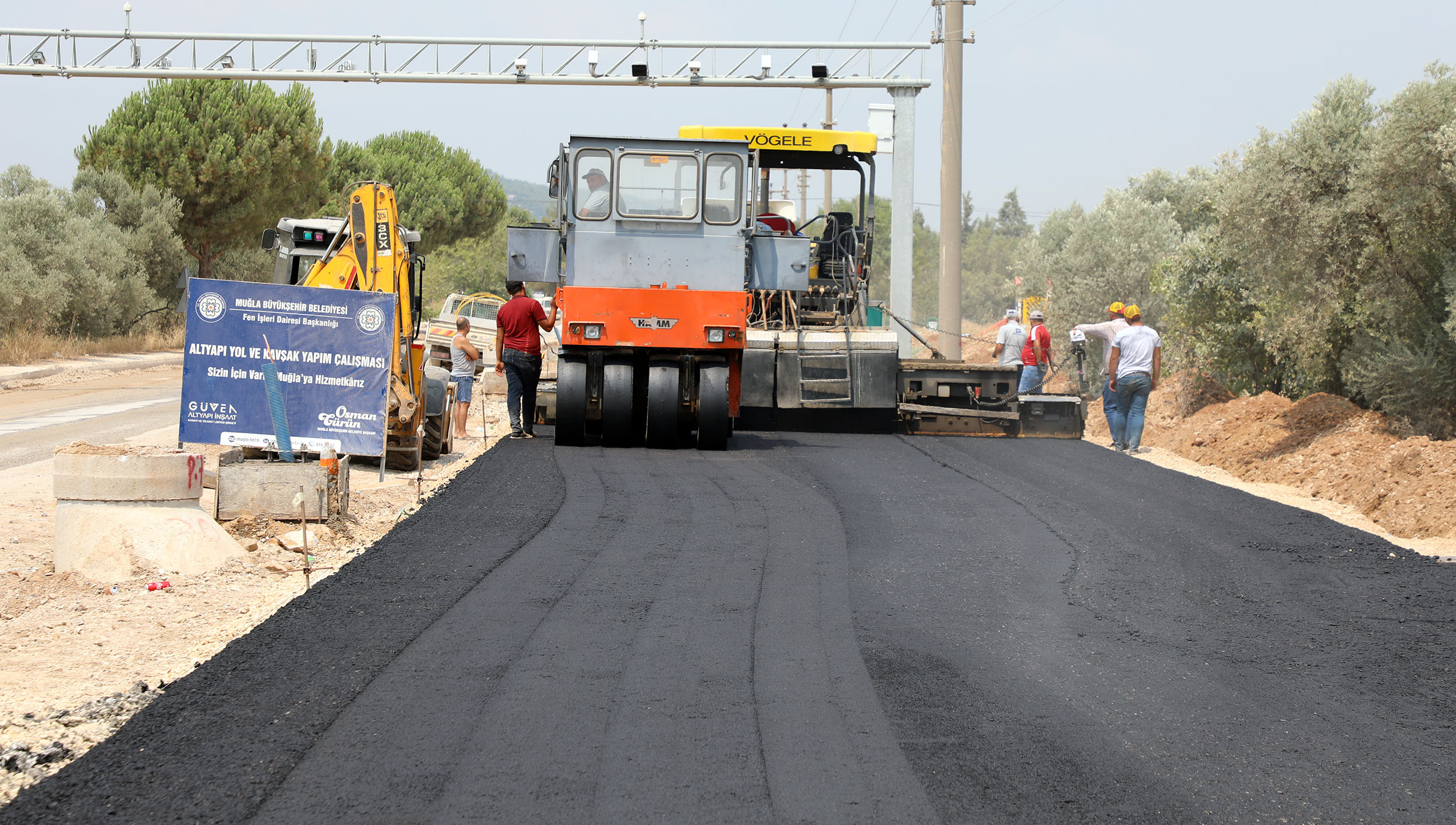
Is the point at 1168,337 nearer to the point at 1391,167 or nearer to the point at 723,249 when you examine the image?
the point at 1391,167

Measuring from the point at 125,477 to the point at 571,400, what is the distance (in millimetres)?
5717

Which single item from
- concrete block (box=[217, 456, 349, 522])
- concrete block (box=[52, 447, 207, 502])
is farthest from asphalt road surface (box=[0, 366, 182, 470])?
concrete block (box=[52, 447, 207, 502])

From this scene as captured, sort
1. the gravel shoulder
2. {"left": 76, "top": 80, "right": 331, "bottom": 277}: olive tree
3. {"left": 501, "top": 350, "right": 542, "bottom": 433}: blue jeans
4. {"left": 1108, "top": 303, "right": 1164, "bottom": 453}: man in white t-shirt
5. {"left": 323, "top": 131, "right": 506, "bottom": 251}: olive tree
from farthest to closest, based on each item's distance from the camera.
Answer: {"left": 323, "top": 131, "right": 506, "bottom": 251}: olive tree → {"left": 76, "top": 80, "right": 331, "bottom": 277}: olive tree → {"left": 1108, "top": 303, "right": 1164, "bottom": 453}: man in white t-shirt → {"left": 501, "top": 350, "right": 542, "bottom": 433}: blue jeans → the gravel shoulder

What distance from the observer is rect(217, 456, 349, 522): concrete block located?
8.77 meters

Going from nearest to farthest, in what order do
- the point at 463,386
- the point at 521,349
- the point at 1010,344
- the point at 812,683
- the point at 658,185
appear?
the point at 812,683 → the point at 658,185 → the point at 521,349 → the point at 463,386 → the point at 1010,344

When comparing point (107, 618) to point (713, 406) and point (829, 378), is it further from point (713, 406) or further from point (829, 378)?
point (829, 378)

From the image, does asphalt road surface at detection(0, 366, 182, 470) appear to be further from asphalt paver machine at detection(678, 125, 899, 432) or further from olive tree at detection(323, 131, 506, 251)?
olive tree at detection(323, 131, 506, 251)

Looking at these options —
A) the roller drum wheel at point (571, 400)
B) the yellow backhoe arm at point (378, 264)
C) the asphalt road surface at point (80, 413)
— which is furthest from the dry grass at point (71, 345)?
the roller drum wheel at point (571, 400)

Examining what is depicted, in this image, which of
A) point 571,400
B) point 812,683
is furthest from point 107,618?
point 571,400

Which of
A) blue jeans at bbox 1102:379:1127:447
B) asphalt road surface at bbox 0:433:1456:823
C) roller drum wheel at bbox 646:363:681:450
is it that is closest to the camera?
asphalt road surface at bbox 0:433:1456:823

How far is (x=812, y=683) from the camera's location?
507cm

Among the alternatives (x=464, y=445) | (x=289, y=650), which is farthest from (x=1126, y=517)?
(x=464, y=445)

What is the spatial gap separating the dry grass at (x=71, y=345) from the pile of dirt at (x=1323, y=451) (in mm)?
19480

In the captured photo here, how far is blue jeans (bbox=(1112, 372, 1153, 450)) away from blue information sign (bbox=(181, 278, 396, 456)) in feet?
28.9
